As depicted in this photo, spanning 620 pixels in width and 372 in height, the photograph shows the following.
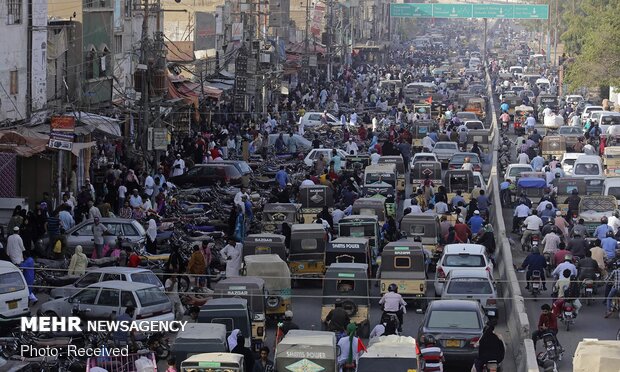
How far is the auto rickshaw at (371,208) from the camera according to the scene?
4038 centimetres

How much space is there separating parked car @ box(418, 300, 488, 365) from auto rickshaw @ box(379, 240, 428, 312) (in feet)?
15.8

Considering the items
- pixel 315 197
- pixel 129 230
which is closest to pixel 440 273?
pixel 129 230

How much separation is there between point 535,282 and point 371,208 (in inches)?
282

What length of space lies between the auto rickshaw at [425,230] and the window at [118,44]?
70.4 feet

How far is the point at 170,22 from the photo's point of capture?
82.1 meters

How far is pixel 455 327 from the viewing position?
2708 centimetres

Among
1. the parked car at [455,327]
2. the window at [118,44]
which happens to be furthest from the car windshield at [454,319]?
the window at [118,44]

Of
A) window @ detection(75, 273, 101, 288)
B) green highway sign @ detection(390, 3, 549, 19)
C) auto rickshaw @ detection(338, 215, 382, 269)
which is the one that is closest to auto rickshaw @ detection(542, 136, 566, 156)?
auto rickshaw @ detection(338, 215, 382, 269)

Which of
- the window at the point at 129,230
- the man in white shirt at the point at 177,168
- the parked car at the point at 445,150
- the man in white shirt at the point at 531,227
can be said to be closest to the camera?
the window at the point at 129,230

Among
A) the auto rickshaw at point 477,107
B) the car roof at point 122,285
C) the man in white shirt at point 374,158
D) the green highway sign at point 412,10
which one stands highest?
the green highway sign at point 412,10

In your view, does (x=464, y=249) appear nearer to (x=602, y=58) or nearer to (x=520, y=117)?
(x=520, y=117)

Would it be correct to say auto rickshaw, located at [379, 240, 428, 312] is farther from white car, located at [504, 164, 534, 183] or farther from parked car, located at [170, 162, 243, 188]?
white car, located at [504, 164, 534, 183]

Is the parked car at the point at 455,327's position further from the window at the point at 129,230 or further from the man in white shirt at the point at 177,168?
the man in white shirt at the point at 177,168

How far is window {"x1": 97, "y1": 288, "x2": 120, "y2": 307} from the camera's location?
29.2 metres
